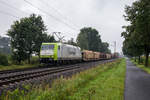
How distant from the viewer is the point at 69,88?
763 cm

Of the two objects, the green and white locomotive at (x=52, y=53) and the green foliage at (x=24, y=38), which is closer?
the green and white locomotive at (x=52, y=53)

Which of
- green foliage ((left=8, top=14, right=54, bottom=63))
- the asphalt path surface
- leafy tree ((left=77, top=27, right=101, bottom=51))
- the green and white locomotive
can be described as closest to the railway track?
the asphalt path surface

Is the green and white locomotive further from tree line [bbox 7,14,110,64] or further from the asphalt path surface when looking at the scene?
the asphalt path surface

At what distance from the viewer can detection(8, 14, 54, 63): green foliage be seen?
24.1 m

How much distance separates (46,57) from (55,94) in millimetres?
17280

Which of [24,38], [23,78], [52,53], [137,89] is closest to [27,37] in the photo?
[24,38]

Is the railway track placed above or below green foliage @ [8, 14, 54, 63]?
below

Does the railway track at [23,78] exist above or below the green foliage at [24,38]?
below

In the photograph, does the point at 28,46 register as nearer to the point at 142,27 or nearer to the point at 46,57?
the point at 46,57

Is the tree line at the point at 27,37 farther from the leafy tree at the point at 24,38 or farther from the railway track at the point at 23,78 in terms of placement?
the railway track at the point at 23,78

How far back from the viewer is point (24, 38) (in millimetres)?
25062

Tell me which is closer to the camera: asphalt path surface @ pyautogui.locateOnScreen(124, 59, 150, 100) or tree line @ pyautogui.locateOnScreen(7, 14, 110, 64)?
asphalt path surface @ pyautogui.locateOnScreen(124, 59, 150, 100)

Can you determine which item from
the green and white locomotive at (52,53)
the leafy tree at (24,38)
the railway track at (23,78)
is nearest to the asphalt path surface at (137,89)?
the railway track at (23,78)

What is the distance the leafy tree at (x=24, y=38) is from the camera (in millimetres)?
→ 24094
